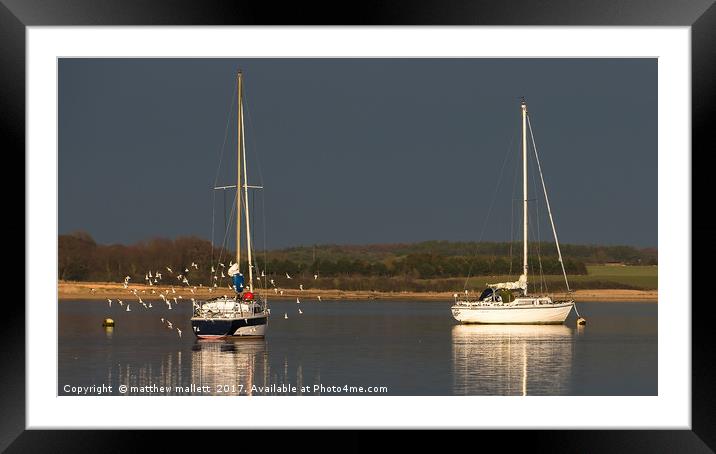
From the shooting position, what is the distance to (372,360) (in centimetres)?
1866

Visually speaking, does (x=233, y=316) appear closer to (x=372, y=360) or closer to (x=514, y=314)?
(x=372, y=360)

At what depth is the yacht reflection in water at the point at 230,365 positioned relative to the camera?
46.8 feet

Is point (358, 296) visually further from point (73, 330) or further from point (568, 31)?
point (568, 31)

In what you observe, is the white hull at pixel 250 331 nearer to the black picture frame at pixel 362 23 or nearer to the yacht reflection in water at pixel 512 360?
the yacht reflection in water at pixel 512 360

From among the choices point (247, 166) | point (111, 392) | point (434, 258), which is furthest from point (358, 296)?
point (111, 392)

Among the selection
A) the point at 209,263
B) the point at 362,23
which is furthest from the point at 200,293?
the point at 362,23

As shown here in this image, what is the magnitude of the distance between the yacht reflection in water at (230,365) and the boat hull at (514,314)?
7032 mm

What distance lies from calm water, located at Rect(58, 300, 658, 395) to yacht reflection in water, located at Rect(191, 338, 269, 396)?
2cm

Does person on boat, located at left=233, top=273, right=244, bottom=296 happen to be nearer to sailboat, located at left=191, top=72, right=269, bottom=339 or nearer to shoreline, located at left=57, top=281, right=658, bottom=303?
sailboat, located at left=191, top=72, right=269, bottom=339

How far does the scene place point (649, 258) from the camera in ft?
Answer: 113

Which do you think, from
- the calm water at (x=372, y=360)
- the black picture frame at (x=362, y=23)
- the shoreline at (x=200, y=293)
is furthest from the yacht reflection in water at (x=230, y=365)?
the shoreline at (x=200, y=293)

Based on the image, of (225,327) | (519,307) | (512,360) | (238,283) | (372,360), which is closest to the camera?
(512,360)

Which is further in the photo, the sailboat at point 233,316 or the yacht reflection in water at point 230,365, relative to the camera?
the sailboat at point 233,316

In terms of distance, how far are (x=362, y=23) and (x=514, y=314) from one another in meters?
18.6
